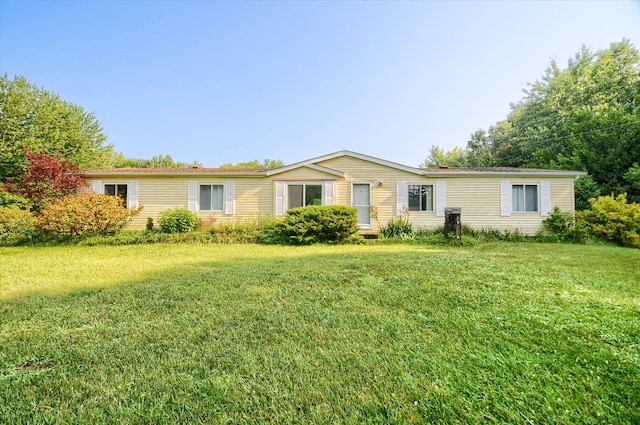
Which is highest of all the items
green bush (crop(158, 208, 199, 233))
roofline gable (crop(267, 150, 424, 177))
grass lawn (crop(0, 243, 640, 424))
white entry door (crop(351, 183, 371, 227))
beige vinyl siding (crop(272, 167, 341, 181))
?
roofline gable (crop(267, 150, 424, 177))

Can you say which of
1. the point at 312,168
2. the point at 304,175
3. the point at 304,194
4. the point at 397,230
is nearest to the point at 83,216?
the point at 304,194

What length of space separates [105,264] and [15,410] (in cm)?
522

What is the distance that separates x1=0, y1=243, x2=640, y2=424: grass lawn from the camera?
149 cm

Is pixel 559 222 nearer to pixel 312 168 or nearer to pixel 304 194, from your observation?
pixel 312 168

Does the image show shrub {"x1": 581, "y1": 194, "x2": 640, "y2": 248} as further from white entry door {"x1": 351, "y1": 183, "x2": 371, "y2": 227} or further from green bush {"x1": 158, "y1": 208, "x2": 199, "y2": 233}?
green bush {"x1": 158, "y1": 208, "x2": 199, "y2": 233}

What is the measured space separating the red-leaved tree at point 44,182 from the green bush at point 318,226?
28.9ft

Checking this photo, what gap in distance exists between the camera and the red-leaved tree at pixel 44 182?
35.2 feet

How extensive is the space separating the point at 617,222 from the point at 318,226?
9915 millimetres

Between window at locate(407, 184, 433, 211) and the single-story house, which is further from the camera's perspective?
window at locate(407, 184, 433, 211)

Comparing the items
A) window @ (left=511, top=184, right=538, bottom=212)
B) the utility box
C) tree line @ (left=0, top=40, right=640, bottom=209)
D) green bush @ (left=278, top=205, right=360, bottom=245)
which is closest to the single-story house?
window @ (left=511, top=184, right=538, bottom=212)

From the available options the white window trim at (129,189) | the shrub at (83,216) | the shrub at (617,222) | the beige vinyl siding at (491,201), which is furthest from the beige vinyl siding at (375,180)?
the shrub at (83,216)

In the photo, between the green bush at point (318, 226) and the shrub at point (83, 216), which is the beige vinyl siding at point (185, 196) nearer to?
the shrub at point (83, 216)

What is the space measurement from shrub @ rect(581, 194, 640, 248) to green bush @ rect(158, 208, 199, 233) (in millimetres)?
14571

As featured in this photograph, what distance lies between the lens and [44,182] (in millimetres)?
10898
